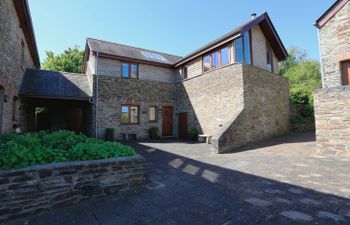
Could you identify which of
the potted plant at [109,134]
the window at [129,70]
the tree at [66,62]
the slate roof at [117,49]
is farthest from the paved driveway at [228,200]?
the tree at [66,62]

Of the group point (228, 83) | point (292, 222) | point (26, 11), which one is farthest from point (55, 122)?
point (292, 222)

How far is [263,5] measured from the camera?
1098cm

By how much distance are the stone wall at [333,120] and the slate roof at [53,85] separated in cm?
1142

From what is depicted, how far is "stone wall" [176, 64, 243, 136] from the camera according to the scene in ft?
30.8

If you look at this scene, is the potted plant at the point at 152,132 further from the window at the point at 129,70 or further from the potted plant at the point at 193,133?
the window at the point at 129,70

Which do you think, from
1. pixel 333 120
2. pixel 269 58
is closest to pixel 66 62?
pixel 269 58

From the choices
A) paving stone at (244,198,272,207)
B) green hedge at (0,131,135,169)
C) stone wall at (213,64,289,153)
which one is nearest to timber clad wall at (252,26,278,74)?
stone wall at (213,64,289,153)

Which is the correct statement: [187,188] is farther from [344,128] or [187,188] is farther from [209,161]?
[344,128]

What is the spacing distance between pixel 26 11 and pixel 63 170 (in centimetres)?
750

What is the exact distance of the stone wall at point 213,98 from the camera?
9.40 m

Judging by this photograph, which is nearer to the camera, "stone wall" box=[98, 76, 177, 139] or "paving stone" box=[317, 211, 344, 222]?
"paving stone" box=[317, 211, 344, 222]

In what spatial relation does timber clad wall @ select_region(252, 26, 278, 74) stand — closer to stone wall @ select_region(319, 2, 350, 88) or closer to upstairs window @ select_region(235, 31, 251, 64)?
upstairs window @ select_region(235, 31, 251, 64)

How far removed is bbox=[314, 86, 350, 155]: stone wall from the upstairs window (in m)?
4.29

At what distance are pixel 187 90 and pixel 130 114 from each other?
14.0 feet
